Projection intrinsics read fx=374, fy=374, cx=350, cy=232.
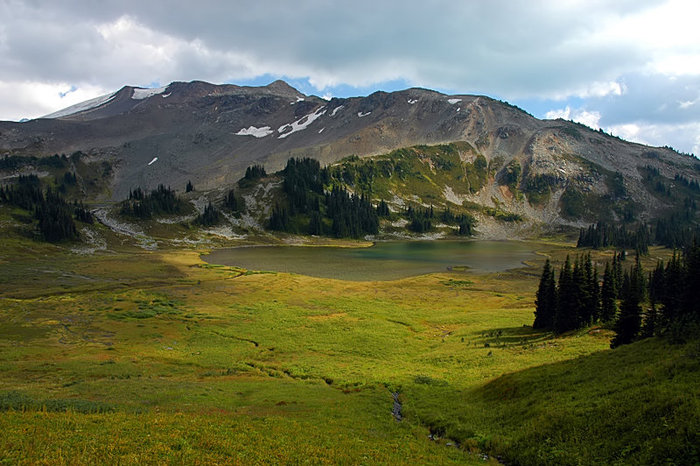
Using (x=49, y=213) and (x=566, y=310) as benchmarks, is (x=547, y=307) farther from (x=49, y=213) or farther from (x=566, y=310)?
(x=49, y=213)

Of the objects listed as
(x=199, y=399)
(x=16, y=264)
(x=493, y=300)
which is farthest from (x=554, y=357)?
(x=16, y=264)

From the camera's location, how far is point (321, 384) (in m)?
32.5

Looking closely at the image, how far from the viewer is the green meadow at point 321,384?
1466 centimetres

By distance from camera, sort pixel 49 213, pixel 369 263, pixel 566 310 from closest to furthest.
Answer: pixel 566 310 < pixel 369 263 < pixel 49 213

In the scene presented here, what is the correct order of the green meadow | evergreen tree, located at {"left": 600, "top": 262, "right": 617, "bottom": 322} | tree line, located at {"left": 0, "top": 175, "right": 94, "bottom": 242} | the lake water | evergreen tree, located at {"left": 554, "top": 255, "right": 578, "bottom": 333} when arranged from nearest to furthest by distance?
the green meadow, evergreen tree, located at {"left": 554, "top": 255, "right": 578, "bottom": 333}, evergreen tree, located at {"left": 600, "top": 262, "right": 617, "bottom": 322}, the lake water, tree line, located at {"left": 0, "top": 175, "right": 94, "bottom": 242}

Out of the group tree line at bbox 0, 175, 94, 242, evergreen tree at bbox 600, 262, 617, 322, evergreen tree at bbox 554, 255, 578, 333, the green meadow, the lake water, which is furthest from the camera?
tree line at bbox 0, 175, 94, 242

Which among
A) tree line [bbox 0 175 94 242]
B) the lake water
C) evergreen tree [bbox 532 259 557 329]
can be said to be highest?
tree line [bbox 0 175 94 242]

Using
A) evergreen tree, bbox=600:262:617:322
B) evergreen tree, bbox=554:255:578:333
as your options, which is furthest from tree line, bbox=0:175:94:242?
evergreen tree, bbox=600:262:617:322

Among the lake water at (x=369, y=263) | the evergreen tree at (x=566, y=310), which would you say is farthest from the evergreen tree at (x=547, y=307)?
the lake water at (x=369, y=263)

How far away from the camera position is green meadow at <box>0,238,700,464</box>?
48.1 ft

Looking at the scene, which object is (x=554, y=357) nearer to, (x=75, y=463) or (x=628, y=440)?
(x=628, y=440)

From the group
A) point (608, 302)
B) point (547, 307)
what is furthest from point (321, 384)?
point (608, 302)

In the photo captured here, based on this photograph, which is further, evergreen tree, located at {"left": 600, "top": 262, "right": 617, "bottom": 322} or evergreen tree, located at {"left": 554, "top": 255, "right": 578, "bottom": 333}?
evergreen tree, located at {"left": 600, "top": 262, "right": 617, "bottom": 322}

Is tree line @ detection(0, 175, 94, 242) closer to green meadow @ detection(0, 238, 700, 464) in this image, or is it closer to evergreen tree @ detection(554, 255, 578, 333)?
green meadow @ detection(0, 238, 700, 464)
